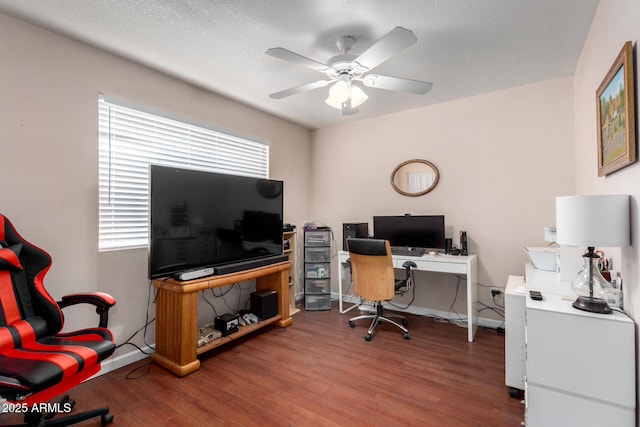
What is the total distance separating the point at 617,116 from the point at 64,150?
3.38m

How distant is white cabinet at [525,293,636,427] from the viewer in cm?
130

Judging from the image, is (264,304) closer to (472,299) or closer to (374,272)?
(374,272)

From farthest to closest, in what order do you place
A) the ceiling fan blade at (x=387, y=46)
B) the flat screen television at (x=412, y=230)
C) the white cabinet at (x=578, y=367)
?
1. the flat screen television at (x=412, y=230)
2. the ceiling fan blade at (x=387, y=46)
3. the white cabinet at (x=578, y=367)

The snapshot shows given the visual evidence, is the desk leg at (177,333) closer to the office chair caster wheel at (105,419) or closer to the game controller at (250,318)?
the office chair caster wheel at (105,419)

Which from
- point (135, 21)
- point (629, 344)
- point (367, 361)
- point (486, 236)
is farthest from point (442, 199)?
point (135, 21)

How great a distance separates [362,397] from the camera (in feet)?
6.53

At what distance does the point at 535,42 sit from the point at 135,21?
2821mm

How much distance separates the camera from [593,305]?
4.66ft

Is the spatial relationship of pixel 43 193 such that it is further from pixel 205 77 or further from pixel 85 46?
pixel 205 77

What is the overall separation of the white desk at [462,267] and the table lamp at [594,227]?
1407 millimetres

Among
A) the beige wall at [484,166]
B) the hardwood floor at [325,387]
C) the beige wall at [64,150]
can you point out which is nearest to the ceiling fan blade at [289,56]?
the beige wall at [64,150]

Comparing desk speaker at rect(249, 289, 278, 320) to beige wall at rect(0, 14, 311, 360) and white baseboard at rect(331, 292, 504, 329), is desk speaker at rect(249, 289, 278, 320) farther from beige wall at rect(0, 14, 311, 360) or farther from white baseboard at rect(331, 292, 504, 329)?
white baseboard at rect(331, 292, 504, 329)

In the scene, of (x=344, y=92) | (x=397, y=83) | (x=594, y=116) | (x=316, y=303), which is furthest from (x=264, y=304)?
(x=594, y=116)

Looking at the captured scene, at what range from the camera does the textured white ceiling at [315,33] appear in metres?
1.83
